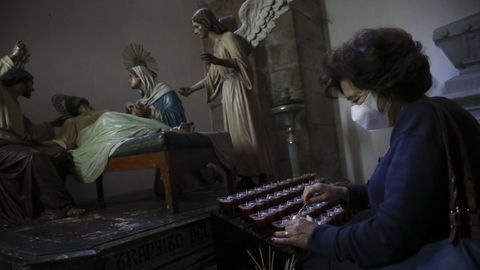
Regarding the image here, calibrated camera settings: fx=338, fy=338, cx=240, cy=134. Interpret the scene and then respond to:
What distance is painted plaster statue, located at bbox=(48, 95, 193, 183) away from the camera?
2.48m

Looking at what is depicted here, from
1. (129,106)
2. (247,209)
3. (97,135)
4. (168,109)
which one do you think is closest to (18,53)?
(97,135)

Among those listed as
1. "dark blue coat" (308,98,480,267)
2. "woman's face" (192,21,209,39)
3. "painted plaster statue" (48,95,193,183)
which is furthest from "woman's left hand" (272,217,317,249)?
"woman's face" (192,21,209,39)

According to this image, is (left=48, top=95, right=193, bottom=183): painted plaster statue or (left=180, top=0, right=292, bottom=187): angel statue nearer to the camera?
(left=48, top=95, right=193, bottom=183): painted plaster statue

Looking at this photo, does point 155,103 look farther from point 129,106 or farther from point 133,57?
point 133,57

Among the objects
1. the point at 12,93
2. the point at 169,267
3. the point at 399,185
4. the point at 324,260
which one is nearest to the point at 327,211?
the point at 324,260

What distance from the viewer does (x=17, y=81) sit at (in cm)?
Result: 260

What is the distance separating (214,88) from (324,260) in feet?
7.62

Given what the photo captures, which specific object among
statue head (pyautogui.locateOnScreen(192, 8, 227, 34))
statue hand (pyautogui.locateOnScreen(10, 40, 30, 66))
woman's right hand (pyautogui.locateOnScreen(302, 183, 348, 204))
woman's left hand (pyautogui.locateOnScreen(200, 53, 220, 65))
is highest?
statue head (pyautogui.locateOnScreen(192, 8, 227, 34))

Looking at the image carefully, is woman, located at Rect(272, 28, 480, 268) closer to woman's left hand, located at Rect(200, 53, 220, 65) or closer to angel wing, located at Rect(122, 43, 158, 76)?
woman's left hand, located at Rect(200, 53, 220, 65)

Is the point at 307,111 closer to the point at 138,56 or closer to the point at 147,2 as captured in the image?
the point at 138,56

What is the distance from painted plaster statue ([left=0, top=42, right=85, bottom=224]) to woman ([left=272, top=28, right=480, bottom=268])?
192 cm

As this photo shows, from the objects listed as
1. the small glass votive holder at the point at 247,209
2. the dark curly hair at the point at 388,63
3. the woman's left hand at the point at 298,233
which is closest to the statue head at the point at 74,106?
the small glass votive holder at the point at 247,209

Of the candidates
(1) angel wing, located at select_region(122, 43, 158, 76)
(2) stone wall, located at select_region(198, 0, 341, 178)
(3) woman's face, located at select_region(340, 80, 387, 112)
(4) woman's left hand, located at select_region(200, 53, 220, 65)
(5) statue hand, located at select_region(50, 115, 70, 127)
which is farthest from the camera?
(2) stone wall, located at select_region(198, 0, 341, 178)

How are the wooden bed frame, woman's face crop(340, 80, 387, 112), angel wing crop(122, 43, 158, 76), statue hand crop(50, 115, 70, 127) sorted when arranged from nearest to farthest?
woman's face crop(340, 80, 387, 112) → the wooden bed frame → statue hand crop(50, 115, 70, 127) → angel wing crop(122, 43, 158, 76)
